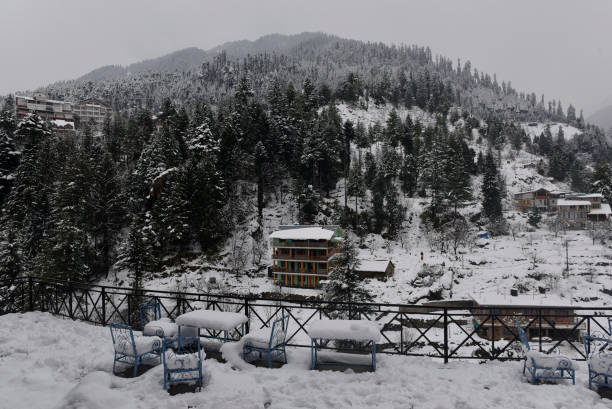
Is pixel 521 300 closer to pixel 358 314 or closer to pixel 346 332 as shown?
pixel 358 314

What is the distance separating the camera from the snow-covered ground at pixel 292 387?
16.7 feet

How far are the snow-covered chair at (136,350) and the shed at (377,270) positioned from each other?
3116 cm

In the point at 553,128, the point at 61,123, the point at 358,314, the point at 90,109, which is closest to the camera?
the point at 358,314

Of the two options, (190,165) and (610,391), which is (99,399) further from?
(190,165)

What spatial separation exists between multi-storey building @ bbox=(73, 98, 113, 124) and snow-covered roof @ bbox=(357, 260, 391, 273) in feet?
346

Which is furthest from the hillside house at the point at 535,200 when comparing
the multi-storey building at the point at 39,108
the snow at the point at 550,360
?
the multi-storey building at the point at 39,108

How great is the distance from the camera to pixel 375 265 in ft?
123

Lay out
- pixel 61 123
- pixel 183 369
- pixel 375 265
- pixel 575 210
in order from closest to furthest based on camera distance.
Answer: pixel 183 369 < pixel 375 265 < pixel 575 210 < pixel 61 123

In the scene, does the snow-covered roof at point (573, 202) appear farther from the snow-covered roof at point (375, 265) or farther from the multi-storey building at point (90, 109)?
the multi-storey building at point (90, 109)

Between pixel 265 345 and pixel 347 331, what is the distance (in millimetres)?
1677

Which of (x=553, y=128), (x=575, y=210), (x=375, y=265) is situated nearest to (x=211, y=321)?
(x=375, y=265)

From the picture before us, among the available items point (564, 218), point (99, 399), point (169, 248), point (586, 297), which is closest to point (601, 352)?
point (99, 399)

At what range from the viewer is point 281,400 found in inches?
206

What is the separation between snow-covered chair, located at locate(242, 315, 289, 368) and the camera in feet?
21.3
